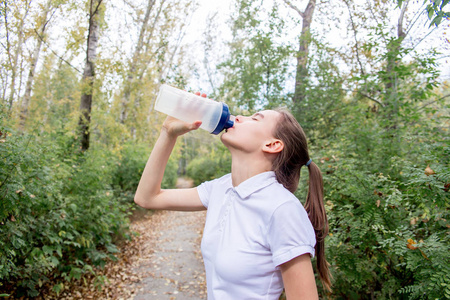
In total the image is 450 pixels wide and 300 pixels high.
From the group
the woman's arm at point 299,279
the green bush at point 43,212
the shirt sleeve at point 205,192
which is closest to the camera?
the woman's arm at point 299,279

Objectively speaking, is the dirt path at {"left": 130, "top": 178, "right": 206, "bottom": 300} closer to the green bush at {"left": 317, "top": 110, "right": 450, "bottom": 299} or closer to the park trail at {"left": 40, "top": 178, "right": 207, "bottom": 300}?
the park trail at {"left": 40, "top": 178, "right": 207, "bottom": 300}

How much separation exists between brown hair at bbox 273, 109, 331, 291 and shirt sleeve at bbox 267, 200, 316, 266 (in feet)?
0.99

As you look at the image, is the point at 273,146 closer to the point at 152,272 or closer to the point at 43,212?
the point at 43,212

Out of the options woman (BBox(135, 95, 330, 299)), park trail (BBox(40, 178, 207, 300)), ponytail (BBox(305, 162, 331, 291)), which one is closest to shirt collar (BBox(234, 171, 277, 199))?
woman (BBox(135, 95, 330, 299))

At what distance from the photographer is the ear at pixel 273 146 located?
146cm

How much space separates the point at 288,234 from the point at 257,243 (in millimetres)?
146

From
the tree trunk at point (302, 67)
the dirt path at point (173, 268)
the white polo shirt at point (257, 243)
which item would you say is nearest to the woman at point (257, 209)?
the white polo shirt at point (257, 243)

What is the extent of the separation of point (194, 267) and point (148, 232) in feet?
9.35

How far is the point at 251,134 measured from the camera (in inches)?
58.3

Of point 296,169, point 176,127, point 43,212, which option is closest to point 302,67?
point 43,212

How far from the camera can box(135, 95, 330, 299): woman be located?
1.13 m

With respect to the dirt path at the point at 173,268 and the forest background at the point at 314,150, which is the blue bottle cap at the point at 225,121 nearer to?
the forest background at the point at 314,150

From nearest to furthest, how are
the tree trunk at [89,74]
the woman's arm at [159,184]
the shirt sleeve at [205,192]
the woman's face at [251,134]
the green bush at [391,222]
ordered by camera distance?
the woman's face at [251,134] < the woman's arm at [159,184] < the shirt sleeve at [205,192] < the green bush at [391,222] < the tree trunk at [89,74]

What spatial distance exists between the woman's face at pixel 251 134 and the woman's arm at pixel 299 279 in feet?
1.85
